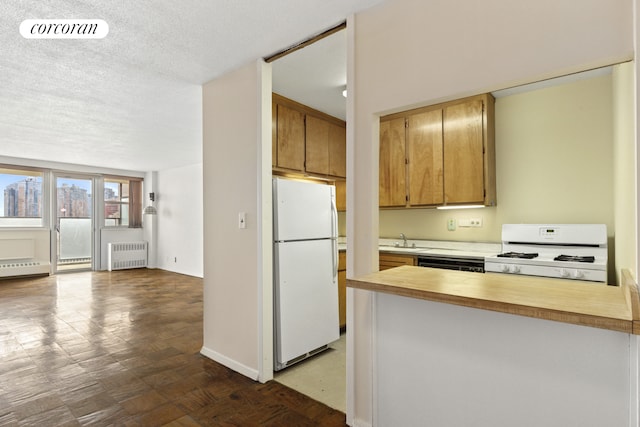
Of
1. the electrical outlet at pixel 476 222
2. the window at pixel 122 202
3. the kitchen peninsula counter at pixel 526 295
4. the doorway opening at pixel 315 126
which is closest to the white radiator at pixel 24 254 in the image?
the window at pixel 122 202

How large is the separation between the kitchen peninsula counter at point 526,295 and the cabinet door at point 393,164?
187 centimetres

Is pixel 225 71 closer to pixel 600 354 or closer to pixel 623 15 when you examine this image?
pixel 623 15

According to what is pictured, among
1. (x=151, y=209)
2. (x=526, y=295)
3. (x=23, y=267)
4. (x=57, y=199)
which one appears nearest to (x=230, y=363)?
(x=526, y=295)

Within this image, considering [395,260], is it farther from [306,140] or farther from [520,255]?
[306,140]

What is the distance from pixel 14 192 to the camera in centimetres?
647

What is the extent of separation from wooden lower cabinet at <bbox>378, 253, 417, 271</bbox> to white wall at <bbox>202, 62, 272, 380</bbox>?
1.39 meters

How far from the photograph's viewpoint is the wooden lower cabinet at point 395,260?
319cm

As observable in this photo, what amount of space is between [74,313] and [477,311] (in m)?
4.76

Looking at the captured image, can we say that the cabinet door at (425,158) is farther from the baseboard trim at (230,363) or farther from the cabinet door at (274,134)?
the baseboard trim at (230,363)

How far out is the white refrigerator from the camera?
264 centimetres

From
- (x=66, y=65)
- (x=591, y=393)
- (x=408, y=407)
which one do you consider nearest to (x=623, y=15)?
(x=591, y=393)

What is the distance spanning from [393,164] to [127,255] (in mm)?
6881

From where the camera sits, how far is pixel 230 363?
2639mm

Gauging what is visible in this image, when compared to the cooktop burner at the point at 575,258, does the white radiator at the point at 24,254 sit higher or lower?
lower
